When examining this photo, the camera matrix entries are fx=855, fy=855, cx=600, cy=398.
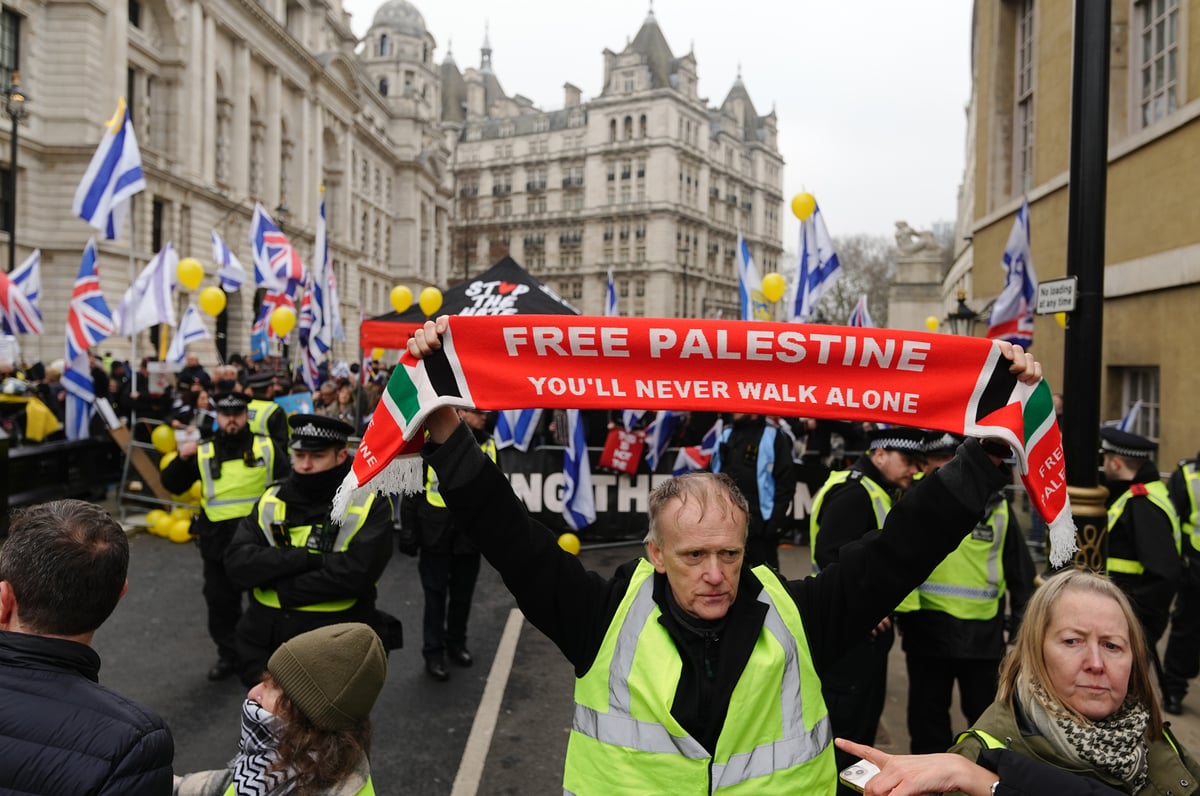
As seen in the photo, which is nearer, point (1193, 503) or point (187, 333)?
point (1193, 503)

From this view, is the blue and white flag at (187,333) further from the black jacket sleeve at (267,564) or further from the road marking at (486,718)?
the black jacket sleeve at (267,564)

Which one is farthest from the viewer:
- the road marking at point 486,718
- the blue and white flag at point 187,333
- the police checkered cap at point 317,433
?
the blue and white flag at point 187,333

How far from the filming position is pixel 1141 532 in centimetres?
476

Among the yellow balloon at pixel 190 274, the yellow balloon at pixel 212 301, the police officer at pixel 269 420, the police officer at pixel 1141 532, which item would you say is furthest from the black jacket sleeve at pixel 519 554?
the yellow balloon at pixel 190 274

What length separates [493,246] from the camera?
310ft

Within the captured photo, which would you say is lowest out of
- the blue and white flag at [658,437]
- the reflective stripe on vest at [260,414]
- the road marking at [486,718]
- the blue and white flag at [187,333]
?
the road marking at [486,718]

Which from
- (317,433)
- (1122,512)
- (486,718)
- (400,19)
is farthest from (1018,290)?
(400,19)

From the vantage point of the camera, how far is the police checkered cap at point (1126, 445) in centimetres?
493

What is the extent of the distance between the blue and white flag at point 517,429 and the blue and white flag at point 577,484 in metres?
0.45

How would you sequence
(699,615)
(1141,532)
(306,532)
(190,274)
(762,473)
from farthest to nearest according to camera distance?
1. (190,274)
2. (762,473)
3. (1141,532)
4. (306,532)
5. (699,615)

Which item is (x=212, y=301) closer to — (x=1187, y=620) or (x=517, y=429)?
(x=517, y=429)

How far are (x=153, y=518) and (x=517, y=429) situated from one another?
446 centimetres

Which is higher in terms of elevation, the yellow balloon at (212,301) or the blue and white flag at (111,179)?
the blue and white flag at (111,179)

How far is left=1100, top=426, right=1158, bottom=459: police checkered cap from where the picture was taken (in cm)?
493
